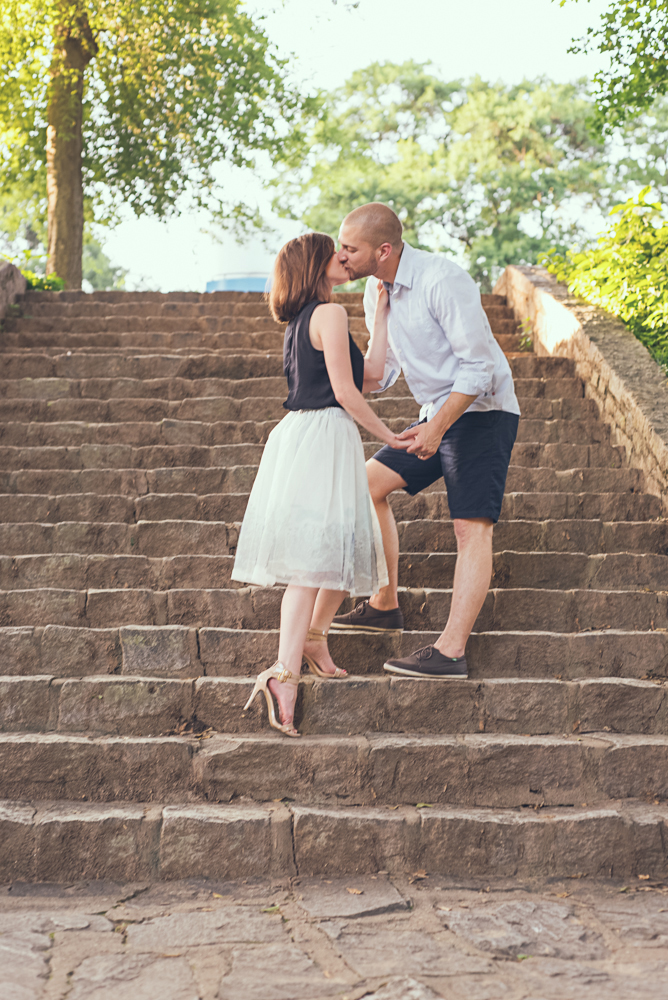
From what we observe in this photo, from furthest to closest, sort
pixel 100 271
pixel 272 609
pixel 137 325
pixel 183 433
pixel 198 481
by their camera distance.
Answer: pixel 100 271 < pixel 137 325 < pixel 183 433 < pixel 198 481 < pixel 272 609

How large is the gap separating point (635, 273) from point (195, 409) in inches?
136

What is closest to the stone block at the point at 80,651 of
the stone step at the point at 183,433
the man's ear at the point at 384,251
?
the man's ear at the point at 384,251

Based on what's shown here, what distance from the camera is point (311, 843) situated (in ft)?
9.30

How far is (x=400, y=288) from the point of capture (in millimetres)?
3379

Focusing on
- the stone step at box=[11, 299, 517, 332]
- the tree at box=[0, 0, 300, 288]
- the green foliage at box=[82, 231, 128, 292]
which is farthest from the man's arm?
the green foliage at box=[82, 231, 128, 292]

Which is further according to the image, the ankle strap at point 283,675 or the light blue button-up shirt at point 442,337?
the light blue button-up shirt at point 442,337

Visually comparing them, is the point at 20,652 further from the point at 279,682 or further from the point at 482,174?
the point at 482,174

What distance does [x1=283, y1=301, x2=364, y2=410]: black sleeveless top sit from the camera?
322 centimetres

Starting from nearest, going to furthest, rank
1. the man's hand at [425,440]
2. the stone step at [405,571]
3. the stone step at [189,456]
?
the man's hand at [425,440] < the stone step at [405,571] < the stone step at [189,456]

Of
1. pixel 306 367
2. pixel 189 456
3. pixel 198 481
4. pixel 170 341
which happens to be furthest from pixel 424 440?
pixel 170 341

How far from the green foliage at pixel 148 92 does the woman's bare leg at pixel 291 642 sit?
484 inches

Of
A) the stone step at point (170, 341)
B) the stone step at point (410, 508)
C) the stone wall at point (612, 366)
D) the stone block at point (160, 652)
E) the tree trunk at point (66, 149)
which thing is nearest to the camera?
the stone block at point (160, 652)

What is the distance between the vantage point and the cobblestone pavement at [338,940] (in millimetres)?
2076

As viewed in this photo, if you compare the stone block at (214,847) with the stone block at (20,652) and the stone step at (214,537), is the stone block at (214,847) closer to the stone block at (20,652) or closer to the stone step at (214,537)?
the stone block at (20,652)
